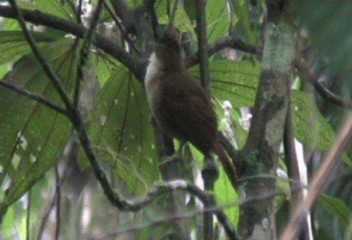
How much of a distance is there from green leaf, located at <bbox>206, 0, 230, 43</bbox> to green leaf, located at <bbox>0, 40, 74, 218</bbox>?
50cm

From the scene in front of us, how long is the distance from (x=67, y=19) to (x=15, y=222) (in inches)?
47.1

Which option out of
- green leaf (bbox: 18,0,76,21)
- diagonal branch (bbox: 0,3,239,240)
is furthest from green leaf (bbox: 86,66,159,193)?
diagonal branch (bbox: 0,3,239,240)

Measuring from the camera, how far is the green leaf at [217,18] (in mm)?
2629

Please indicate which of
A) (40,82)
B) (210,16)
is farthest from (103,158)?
(210,16)

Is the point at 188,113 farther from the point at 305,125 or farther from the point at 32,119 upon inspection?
the point at 32,119

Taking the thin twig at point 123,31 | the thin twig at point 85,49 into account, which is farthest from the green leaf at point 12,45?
the thin twig at point 85,49

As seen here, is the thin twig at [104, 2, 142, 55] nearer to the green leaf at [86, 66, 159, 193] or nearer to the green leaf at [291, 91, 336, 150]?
the green leaf at [86, 66, 159, 193]

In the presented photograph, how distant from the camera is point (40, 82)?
264 centimetres

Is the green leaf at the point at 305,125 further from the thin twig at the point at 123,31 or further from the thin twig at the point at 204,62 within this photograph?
the thin twig at the point at 123,31

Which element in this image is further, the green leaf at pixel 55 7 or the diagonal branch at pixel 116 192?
the green leaf at pixel 55 7

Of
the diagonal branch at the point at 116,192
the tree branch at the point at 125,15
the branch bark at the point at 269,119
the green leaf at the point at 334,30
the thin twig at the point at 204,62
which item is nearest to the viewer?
the green leaf at the point at 334,30

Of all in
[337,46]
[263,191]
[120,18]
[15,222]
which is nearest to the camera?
[337,46]

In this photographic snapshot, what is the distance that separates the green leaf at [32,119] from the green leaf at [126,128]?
0.46 ft

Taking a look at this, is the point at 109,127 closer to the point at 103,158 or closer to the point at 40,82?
the point at 103,158
